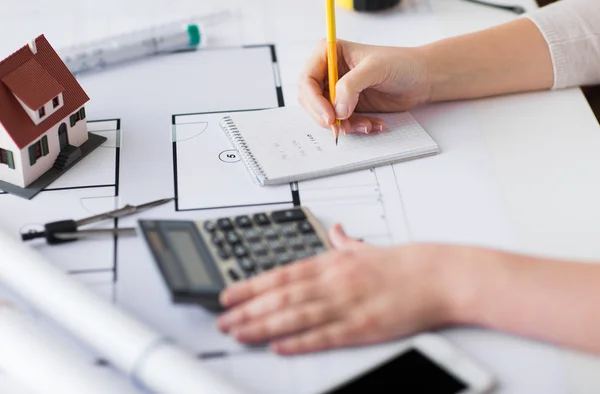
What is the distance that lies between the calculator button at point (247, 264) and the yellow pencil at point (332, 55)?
0.24 m

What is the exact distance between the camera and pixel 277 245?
671mm

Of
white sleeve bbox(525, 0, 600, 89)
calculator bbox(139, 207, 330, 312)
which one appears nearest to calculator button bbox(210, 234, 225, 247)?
calculator bbox(139, 207, 330, 312)

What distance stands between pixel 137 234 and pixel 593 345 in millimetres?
400

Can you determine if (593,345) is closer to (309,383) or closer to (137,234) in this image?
(309,383)

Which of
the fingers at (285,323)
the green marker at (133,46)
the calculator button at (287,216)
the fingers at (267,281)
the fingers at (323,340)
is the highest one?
the green marker at (133,46)

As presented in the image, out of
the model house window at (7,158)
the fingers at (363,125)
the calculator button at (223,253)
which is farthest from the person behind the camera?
the fingers at (363,125)

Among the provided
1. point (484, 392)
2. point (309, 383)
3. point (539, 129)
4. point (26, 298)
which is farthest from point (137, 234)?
point (539, 129)

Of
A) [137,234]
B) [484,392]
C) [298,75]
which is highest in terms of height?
[298,75]

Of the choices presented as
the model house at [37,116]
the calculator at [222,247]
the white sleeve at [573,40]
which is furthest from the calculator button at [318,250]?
the white sleeve at [573,40]

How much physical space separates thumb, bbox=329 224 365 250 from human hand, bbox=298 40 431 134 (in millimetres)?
172

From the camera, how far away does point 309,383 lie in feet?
1.89

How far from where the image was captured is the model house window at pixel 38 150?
758 millimetres

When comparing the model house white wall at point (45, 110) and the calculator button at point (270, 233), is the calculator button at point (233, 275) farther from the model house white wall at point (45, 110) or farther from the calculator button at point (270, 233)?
the model house white wall at point (45, 110)

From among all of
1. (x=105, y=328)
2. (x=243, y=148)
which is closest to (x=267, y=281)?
(x=105, y=328)
